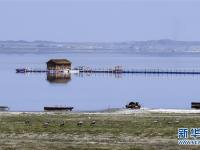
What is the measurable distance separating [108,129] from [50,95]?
59267 mm

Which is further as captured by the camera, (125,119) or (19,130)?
(125,119)

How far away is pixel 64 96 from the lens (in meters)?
90.2

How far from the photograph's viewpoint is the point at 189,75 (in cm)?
16312

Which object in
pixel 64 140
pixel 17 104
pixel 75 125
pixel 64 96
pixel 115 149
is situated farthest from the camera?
pixel 64 96

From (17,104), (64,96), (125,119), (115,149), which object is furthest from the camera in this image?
(64,96)

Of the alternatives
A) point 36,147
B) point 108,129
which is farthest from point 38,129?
point 36,147

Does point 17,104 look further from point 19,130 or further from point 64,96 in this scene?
point 19,130

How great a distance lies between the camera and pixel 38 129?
1304 inches

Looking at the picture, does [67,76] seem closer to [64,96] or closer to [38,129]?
[64,96]

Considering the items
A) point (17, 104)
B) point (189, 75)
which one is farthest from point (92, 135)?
point (189, 75)

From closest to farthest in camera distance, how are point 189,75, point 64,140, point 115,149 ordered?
point 115,149
point 64,140
point 189,75

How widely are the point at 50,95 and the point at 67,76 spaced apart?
55.8 meters

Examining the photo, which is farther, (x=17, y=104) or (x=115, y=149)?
(x=17, y=104)

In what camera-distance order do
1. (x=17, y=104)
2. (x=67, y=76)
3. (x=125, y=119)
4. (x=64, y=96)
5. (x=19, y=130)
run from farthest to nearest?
(x=67, y=76) < (x=64, y=96) < (x=17, y=104) < (x=125, y=119) < (x=19, y=130)
